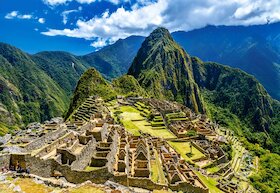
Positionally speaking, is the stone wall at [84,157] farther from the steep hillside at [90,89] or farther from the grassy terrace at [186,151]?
the steep hillside at [90,89]

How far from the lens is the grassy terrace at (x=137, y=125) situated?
65.7m

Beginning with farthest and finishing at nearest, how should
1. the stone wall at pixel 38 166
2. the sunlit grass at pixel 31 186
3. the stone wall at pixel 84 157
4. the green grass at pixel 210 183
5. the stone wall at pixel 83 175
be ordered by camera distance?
the green grass at pixel 210 183, the stone wall at pixel 84 157, the stone wall at pixel 83 175, the stone wall at pixel 38 166, the sunlit grass at pixel 31 186

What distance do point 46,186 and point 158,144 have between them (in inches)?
1136

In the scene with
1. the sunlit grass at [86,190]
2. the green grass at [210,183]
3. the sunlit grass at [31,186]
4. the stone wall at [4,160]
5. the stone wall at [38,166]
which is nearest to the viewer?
Answer: the sunlit grass at [31,186]

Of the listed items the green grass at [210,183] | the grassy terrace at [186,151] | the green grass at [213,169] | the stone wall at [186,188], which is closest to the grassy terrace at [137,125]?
the grassy terrace at [186,151]

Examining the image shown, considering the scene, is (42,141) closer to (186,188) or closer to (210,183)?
(186,188)

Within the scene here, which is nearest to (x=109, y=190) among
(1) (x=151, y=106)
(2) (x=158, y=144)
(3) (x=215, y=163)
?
(2) (x=158, y=144)

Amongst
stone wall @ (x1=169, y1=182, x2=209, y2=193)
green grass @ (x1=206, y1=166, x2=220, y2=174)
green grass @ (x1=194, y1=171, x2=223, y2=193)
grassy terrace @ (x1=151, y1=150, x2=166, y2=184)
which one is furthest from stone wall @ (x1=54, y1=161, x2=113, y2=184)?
green grass @ (x1=206, y1=166, x2=220, y2=174)

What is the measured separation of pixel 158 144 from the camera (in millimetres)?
48594

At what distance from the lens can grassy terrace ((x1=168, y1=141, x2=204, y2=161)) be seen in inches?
2080

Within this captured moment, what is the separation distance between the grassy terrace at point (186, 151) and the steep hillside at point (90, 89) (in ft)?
217

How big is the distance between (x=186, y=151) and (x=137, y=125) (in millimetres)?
18342

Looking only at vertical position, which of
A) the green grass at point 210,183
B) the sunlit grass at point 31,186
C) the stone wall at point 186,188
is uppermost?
the sunlit grass at point 31,186

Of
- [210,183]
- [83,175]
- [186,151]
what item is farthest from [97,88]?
[83,175]
